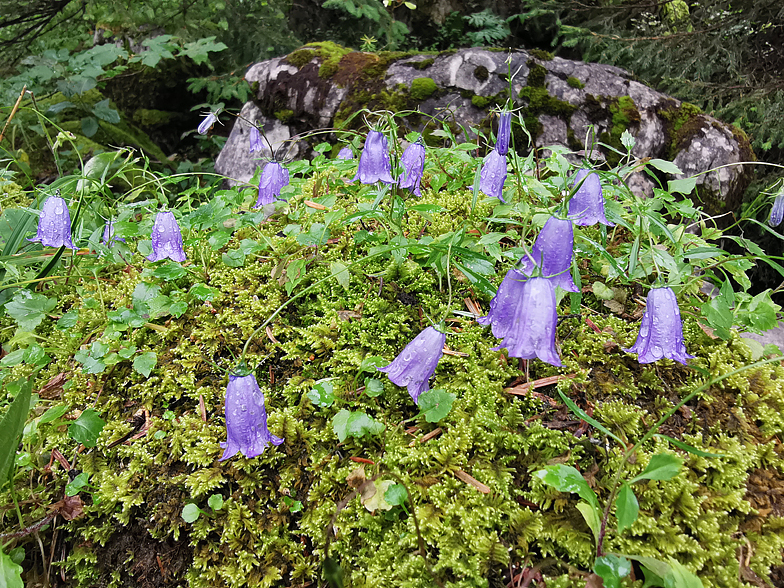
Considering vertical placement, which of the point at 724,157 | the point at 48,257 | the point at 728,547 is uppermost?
the point at 48,257

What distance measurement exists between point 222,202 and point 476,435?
166cm

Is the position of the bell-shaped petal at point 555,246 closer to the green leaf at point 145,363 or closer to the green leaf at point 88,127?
the green leaf at point 145,363

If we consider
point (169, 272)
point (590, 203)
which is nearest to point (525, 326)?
point (590, 203)

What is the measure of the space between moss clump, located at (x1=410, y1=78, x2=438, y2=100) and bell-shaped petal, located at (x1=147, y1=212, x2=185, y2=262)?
2.56 m

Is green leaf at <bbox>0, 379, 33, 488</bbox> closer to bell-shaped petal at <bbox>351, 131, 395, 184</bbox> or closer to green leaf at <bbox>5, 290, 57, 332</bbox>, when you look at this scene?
green leaf at <bbox>5, 290, 57, 332</bbox>

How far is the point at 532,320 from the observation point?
3.63ft

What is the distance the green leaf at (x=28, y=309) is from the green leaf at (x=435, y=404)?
4.93 ft

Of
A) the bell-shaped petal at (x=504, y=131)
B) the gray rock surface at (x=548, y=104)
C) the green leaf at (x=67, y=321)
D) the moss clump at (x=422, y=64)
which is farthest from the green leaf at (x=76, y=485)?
the moss clump at (x=422, y=64)

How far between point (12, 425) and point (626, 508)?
Answer: 4.69 ft

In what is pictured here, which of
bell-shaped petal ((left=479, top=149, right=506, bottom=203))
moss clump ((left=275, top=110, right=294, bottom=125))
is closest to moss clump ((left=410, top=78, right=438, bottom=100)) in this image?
moss clump ((left=275, top=110, right=294, bottom=125))

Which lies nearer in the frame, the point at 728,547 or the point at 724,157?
the point at 728,547

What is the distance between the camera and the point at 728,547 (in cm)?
101

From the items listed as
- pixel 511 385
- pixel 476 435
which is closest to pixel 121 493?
pixel 476 435

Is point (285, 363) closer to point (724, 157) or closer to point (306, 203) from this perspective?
point (306, 203)
